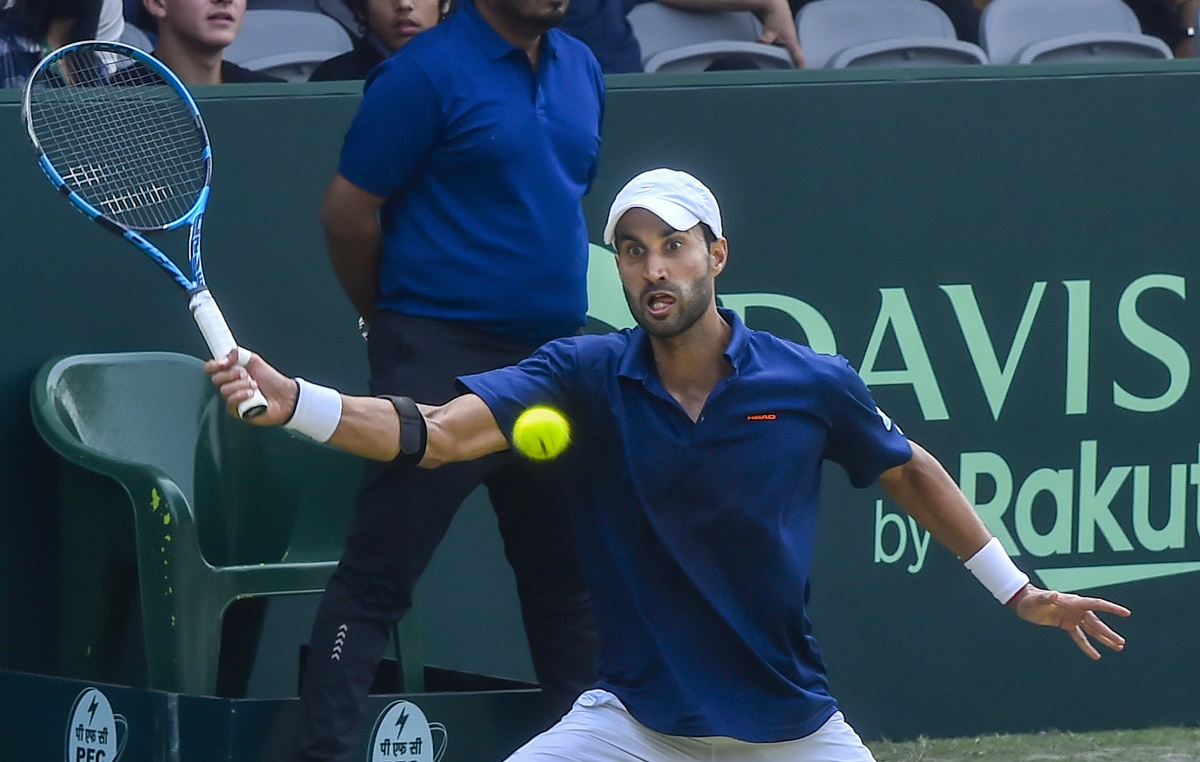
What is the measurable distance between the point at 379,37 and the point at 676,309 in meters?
2.00

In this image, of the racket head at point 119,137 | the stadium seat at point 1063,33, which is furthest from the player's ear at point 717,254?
the stadium seat at point 1063,33

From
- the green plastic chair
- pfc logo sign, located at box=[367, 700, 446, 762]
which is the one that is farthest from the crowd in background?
pfc logo sign, located at box=[367, 700, 446, 762]

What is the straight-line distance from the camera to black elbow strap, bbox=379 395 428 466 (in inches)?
115

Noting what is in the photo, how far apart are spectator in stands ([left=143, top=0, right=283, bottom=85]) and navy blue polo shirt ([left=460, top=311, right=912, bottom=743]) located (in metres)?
1.77

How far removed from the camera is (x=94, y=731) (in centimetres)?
392

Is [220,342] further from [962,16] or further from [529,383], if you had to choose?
[962,16]

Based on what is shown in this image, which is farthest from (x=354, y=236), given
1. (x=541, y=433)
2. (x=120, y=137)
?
(x=541, y=433)

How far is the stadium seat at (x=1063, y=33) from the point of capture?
606 centimetres

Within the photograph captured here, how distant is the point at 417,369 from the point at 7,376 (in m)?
1.13

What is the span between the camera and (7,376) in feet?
14.0

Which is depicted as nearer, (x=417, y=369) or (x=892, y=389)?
(x=417, y=369)

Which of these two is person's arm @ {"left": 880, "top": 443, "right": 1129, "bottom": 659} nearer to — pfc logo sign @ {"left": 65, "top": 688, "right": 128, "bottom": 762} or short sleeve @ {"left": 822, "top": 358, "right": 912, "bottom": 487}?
short sleeve @ {"left": 822, "top": 358, "right": 912, "bottom": 487}

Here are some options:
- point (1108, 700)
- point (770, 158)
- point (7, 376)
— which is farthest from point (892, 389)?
point (7, 376)

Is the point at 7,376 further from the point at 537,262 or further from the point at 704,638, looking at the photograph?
the point at 704,638
